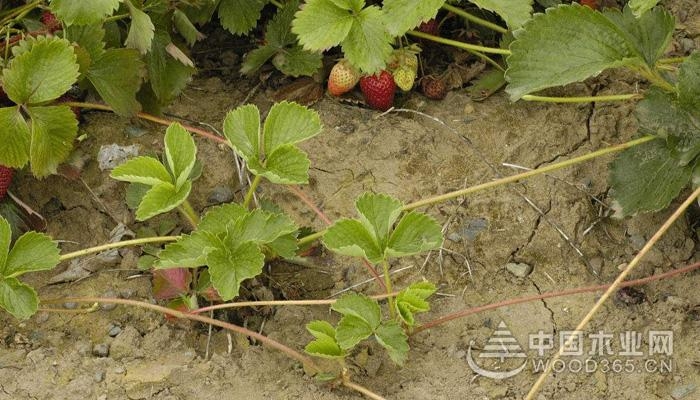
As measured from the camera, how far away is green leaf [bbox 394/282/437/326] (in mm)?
1873

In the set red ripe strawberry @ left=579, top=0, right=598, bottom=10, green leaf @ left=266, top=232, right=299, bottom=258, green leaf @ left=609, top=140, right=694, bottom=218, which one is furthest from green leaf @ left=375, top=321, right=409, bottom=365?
red ripe strawberry @ left=579, top=0, right=598, bottom=10

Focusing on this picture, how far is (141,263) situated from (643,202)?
105 centimetres

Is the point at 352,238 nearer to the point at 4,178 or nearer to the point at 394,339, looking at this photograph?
the point at 394,339

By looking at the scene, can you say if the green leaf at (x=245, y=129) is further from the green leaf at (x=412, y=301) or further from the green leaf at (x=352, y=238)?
the green leaf at (x=412, y=301)

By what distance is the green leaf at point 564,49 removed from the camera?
1944mm

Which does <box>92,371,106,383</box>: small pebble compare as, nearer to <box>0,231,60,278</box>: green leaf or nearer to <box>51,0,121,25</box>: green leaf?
<box>0,231,60,278</box>: green leaf

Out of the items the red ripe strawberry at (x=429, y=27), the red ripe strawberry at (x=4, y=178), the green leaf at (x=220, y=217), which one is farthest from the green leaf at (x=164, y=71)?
the red ripe strawberry at (x=429, y=27)

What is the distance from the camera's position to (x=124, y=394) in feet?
6.24

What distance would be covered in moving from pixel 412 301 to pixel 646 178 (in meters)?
0.61

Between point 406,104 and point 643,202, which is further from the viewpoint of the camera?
point 406,104

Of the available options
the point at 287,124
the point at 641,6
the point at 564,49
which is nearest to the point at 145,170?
the point at 287,124

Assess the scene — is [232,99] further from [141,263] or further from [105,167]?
[141,263]

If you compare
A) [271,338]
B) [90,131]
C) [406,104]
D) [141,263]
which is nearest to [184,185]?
[141,263]

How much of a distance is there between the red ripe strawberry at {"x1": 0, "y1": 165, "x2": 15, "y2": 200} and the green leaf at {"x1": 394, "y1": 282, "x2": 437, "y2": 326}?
0.92 m
